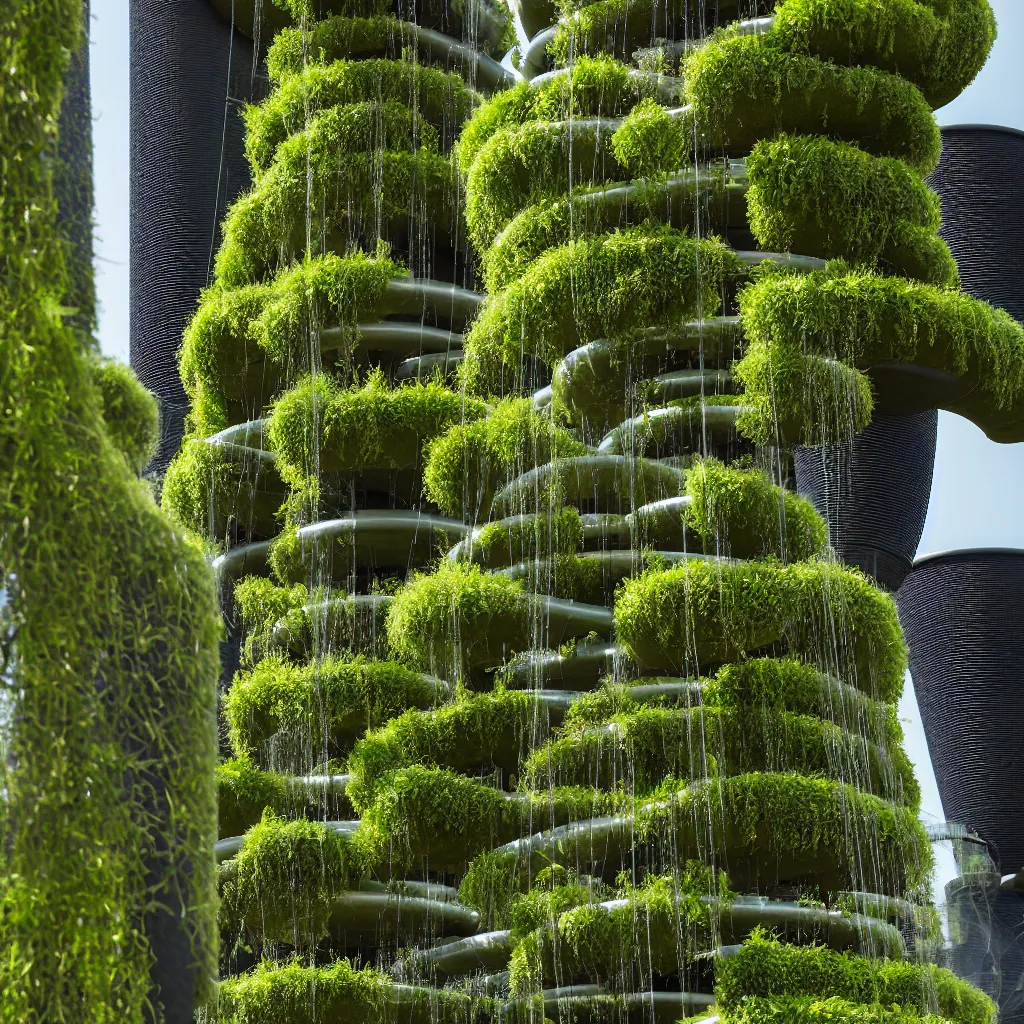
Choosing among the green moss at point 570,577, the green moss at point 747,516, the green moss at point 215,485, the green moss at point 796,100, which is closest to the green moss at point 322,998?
the green moss at point 570,577

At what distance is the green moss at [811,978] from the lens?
10008mm

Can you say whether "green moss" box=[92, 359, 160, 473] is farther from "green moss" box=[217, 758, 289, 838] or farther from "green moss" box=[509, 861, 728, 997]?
"green moss" box=[217, 758, 289, 838]

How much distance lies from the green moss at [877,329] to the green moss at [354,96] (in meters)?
5.10

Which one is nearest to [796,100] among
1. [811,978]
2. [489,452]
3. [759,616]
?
[489,452]

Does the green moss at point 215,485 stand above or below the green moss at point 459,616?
above

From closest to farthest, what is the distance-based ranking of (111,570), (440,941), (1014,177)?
1. (111,570)
2. (440,941)
3. (1014,177)

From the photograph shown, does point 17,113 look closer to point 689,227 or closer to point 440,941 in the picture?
point 689,227

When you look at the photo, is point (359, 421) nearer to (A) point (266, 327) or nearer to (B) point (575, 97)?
(A) point (266, 327)

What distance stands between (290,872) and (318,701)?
1.35 metres

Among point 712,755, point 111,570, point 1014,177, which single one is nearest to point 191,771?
point 111,570

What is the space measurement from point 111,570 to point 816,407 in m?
8.77

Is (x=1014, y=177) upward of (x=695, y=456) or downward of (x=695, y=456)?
upward

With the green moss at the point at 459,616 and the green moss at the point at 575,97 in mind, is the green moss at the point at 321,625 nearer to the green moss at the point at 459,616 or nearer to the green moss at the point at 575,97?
the green moss at the point at 459,616

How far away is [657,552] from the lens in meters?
11.8
